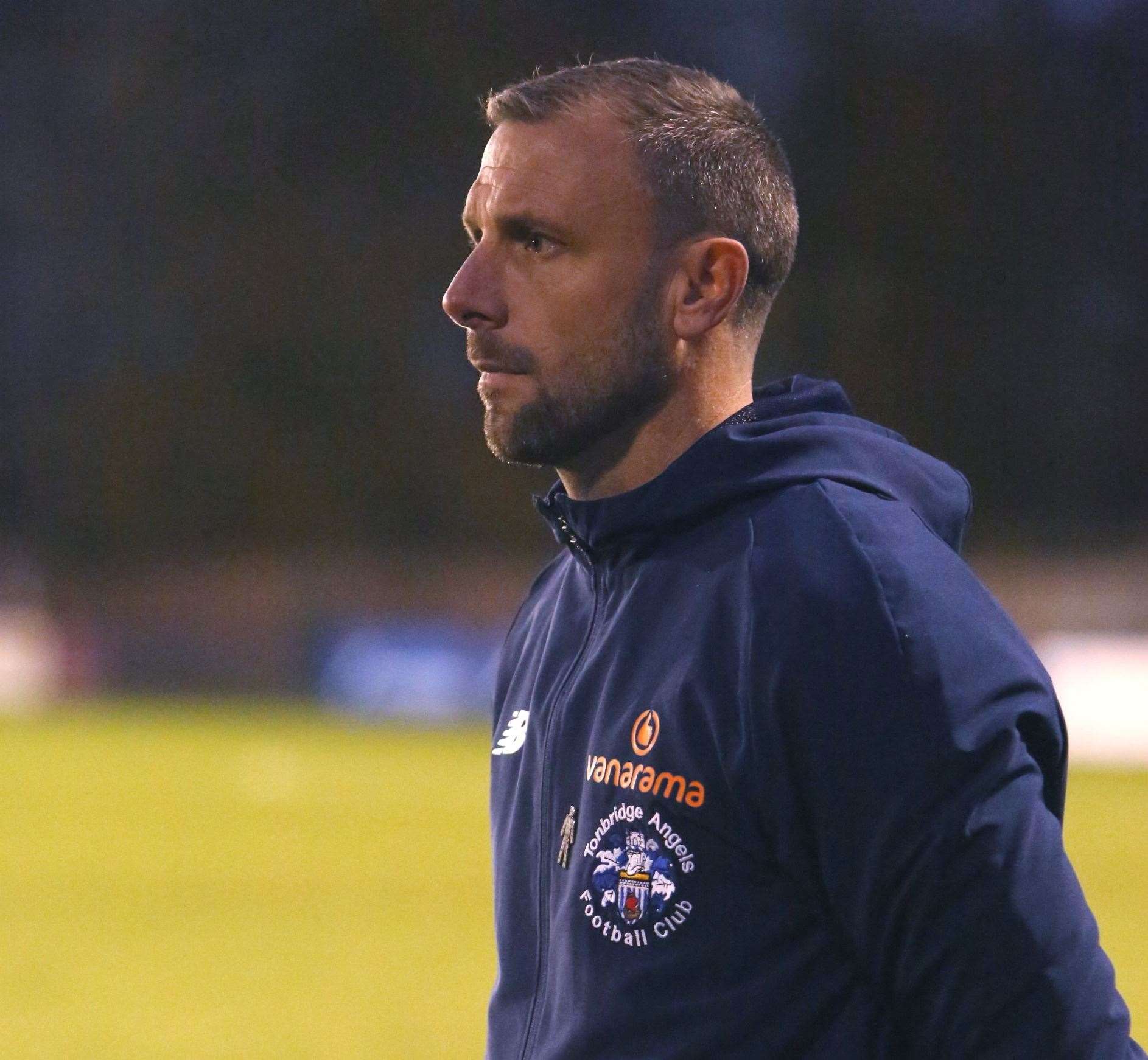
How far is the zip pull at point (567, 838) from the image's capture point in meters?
1.58

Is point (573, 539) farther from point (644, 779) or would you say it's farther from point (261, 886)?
point (261, 886)

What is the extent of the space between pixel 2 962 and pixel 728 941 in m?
6.10

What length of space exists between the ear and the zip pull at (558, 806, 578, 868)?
1.44 ft

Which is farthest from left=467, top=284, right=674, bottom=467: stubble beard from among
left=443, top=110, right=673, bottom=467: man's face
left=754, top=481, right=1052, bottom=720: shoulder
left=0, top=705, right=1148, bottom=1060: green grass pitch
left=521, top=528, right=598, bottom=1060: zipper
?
left=0, top=705, right=1148, bottom=1060: green grass pitch

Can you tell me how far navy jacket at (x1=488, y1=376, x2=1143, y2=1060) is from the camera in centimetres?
133

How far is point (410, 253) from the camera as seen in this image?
700 inches

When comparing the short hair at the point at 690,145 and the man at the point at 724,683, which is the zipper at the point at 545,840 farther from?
the short hair at the point at 690,145

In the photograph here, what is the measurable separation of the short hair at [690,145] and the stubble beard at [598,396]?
3.2 inches

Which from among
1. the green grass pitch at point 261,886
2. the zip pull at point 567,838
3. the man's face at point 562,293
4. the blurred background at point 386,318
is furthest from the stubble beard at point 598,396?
the blurred background at point 386,318

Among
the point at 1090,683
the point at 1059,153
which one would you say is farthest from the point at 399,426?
the point at 1090,683

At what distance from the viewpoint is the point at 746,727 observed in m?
1.40

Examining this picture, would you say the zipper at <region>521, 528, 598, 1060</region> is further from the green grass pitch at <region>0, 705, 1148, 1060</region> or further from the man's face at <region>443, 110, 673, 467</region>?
the green grass pitch at <region>0, 705, 1148, 1060</region>

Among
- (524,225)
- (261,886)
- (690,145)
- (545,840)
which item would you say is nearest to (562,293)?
(524,225)

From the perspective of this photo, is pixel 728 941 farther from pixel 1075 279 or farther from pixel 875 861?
pixel 1075 279
